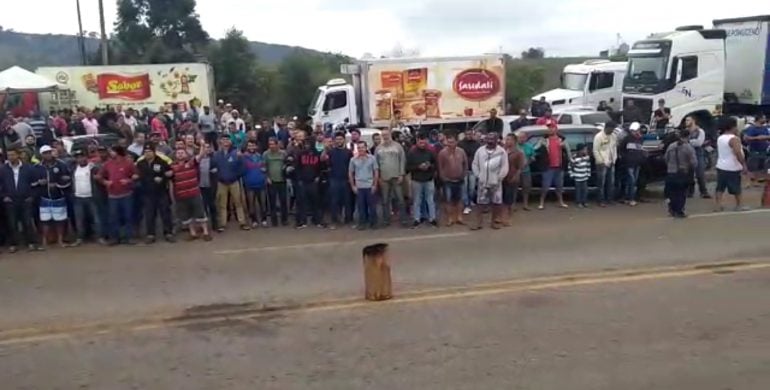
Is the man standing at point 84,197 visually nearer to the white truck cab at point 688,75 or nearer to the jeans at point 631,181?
the jeans at point 631,181

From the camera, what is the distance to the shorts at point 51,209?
13.1m

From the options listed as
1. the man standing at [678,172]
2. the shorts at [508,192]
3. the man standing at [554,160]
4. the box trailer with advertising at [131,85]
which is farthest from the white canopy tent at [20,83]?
the man standing at [678,172]

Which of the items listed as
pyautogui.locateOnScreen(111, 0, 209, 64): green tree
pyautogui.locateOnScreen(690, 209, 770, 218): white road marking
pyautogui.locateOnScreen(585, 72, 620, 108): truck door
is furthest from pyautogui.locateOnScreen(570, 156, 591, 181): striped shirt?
pyautogui.locateOnScreen(111, 0, 209, 64): green tree

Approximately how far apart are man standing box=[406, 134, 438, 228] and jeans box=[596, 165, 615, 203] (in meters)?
3.42

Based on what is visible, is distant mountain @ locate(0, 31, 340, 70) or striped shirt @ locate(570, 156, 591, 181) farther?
distant mountain @ locate(0, 31, 340, 70)

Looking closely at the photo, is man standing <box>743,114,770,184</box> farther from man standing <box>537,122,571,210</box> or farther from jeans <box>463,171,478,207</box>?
jeans <box>463,171,478,207</box>

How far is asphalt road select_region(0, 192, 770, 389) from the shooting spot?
22.6ft

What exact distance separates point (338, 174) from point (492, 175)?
8.31 ft

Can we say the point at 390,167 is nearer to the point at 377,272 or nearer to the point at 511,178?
the point at 511,178

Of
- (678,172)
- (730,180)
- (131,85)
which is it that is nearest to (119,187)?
(678,172)

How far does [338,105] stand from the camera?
2508 centimetres

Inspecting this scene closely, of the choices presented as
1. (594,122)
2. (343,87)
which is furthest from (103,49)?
(594,122)

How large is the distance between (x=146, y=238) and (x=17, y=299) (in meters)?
3.67

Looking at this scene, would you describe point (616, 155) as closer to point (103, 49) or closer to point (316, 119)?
point (316, 119)
